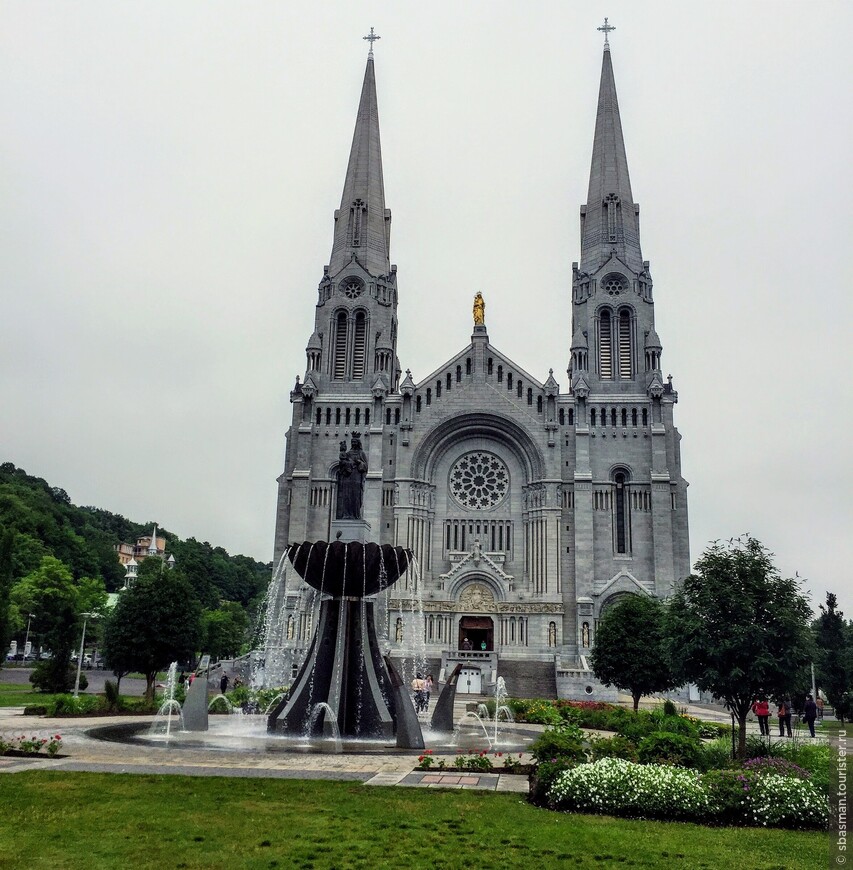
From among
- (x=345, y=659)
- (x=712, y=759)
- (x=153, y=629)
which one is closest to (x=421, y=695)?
(x=153, y=629)

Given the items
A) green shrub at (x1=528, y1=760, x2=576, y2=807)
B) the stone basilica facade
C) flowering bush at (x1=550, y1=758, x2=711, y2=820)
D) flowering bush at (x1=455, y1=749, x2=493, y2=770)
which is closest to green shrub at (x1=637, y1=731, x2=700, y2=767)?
flowering bush at (x1=550, y1=758, x2=711, y2=820)

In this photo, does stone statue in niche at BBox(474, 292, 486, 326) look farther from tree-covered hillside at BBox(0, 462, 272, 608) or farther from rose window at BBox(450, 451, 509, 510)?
tree-covered hillside at BBox(0, 462, 272, 608)

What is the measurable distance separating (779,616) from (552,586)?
3584 cm

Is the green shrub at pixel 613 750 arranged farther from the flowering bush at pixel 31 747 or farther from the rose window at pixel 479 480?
the rose window at pixel 479 480

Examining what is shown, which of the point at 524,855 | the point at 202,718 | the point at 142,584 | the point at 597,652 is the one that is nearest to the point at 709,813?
the point at 524,855

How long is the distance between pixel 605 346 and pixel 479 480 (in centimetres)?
1274

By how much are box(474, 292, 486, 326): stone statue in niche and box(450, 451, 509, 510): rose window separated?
30.7ft

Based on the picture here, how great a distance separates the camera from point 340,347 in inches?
2388

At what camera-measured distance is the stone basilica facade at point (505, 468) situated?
172 feet

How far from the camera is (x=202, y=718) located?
22219 millimetres

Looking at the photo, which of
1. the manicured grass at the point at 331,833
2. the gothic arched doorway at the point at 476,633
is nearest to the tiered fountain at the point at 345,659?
the manicured grass at the point at 331,833

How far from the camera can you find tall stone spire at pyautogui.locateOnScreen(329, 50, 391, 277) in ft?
206

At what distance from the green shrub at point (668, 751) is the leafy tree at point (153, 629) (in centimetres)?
2318

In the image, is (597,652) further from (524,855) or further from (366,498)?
(524,855)
